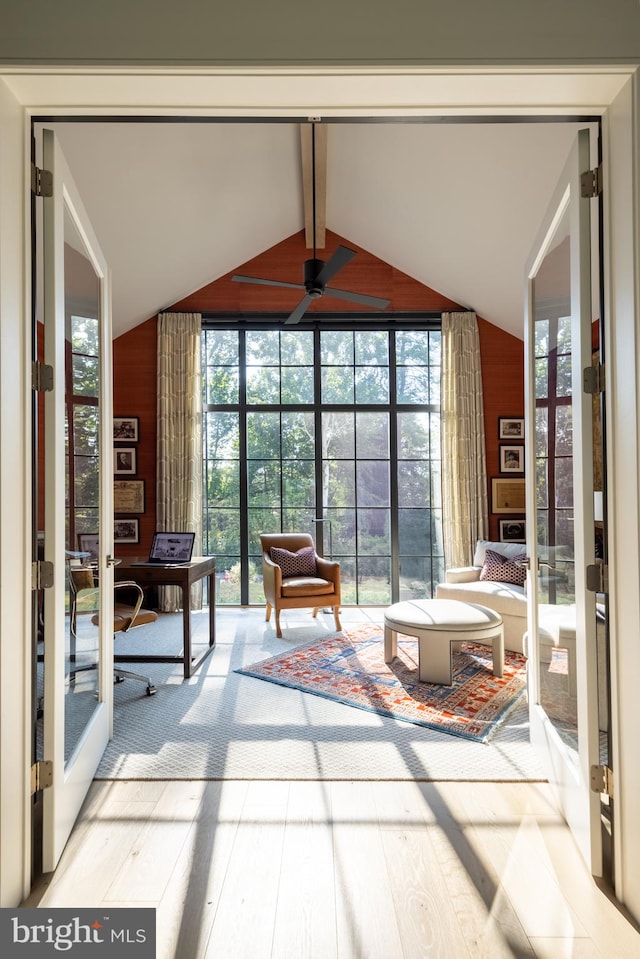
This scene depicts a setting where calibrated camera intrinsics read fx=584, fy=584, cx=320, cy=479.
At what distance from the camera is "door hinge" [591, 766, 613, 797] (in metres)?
1.77

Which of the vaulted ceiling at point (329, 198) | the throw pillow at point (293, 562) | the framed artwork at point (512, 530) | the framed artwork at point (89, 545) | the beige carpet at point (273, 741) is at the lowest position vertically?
the beige carpet at point (273, 741)

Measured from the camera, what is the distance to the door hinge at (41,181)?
6.03 ft

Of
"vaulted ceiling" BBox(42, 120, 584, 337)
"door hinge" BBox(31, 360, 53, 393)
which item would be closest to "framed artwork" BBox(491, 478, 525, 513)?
"vaulted ceiling" BBox(42, 120, 584, 337)

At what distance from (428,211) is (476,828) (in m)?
4.62

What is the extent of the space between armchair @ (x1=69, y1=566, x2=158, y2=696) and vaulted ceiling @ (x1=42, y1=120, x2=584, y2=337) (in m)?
2.41

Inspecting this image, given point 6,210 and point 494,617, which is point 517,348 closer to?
point 494,617

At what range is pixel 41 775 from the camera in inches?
71.9

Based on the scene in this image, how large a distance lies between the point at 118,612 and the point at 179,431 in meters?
2.95

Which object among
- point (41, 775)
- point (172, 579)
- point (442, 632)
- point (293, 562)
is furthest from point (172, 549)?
point (41, 775)

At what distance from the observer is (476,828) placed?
209cm

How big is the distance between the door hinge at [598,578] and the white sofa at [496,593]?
2.75 m

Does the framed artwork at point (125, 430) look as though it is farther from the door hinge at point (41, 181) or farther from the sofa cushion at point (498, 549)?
the door hinge at point (41, 181)

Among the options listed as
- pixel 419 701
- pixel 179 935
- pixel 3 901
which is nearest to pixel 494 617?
pixel 419 701

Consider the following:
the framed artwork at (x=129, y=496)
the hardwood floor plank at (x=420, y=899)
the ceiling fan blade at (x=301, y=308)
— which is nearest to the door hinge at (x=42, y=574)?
the hardwood floor plank at (x=420, y=899)
